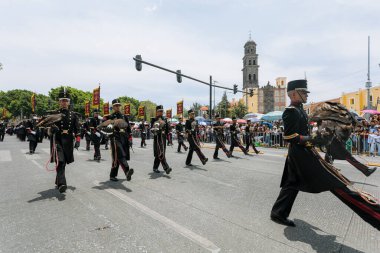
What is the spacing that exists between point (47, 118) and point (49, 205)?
1984 millimetres

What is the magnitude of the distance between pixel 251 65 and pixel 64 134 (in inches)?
4019

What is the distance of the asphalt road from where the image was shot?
10.1ft

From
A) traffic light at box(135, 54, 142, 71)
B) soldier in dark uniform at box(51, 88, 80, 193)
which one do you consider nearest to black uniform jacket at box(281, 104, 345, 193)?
soldier in dark uniform at box(51, 88, 80, 193)

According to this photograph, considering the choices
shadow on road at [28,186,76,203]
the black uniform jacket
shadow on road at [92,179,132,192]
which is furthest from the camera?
shadow on road at [92,179,132,192]

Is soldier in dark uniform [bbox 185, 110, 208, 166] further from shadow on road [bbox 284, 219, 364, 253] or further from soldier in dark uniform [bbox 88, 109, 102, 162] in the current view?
shadow on road [bbox 284, 219, 364, 253]

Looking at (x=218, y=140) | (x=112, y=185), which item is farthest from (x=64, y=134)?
(x=218, y=140)

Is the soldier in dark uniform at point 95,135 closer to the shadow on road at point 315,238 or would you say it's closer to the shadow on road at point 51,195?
the shadow on road at point 51,195

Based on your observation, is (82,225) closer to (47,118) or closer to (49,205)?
(49,205)

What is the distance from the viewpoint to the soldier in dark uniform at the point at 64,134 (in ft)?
18.2

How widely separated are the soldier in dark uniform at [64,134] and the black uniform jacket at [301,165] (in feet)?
14.9

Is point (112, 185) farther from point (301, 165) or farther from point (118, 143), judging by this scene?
point (301, 165)

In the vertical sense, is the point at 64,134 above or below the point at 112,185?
above

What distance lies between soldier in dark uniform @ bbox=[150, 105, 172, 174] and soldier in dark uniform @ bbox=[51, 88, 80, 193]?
2380 mm

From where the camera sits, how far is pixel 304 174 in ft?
11.5
